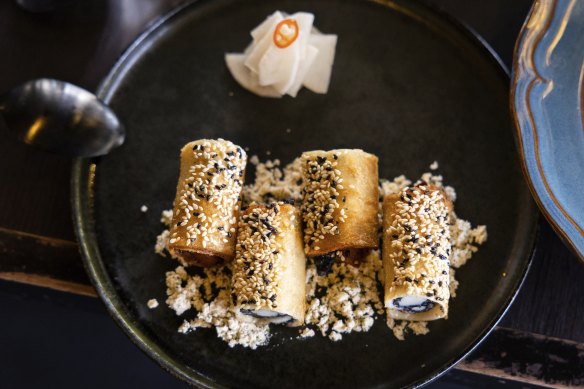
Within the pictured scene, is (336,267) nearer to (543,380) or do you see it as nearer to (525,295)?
(525,295)

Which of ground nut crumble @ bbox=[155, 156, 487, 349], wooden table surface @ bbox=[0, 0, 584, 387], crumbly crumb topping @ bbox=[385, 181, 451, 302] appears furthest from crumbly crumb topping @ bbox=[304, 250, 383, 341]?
wooden table surface @ bbox=[0, 0, 584, 387]

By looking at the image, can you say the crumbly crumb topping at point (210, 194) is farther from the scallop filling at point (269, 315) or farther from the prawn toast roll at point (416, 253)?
the prawn toast roll at point (416, 253)

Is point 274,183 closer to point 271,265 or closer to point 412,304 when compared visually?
point 271,265

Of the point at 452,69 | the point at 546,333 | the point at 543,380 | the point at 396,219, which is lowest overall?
the point at 543,380

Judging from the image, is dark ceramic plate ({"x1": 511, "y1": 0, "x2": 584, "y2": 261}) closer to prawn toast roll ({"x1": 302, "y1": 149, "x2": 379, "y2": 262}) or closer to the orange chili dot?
prawn toast roll ({"x1": 302, "y1": 149, "x2": 379, "y2": 262})

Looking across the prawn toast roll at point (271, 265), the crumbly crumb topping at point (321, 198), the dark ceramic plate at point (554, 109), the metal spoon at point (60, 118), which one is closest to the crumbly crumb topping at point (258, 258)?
the prawn toast roll at point (271, 265)

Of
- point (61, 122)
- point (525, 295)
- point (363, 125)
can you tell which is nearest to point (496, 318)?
point (525, 295)

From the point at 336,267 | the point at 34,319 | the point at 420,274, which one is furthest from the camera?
the point at 34,319
